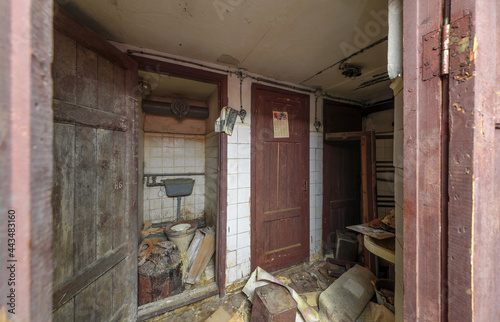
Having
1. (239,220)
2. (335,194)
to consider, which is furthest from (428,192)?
(335,194)

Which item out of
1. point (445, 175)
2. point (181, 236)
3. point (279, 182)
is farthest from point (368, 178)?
point (181, 236)

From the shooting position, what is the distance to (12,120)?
0.24 metres

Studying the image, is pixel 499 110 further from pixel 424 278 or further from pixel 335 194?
pixel 335 194

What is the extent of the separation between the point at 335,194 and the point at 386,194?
940mm

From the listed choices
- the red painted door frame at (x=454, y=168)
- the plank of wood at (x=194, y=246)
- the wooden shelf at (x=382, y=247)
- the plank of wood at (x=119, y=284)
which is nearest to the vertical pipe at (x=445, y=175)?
the red painted door frame at (x=454, y=168)

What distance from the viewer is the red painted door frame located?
0.48 metres

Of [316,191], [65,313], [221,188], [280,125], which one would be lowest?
[65,313]

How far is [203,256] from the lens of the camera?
2.07 meters

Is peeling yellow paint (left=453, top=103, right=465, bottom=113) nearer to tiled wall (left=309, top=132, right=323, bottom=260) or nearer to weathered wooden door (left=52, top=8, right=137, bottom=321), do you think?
weathered wooden door (left=52, top=8, right=137, bottom=321)

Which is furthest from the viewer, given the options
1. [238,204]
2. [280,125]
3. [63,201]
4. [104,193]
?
[280,125]

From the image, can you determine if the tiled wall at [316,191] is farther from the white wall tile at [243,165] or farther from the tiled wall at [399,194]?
the tiled wall at [399,194]

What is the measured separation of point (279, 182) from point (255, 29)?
5.32 feet

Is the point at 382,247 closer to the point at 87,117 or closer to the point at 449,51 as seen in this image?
the point at 449,51

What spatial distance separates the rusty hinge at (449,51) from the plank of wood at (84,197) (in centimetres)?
167
